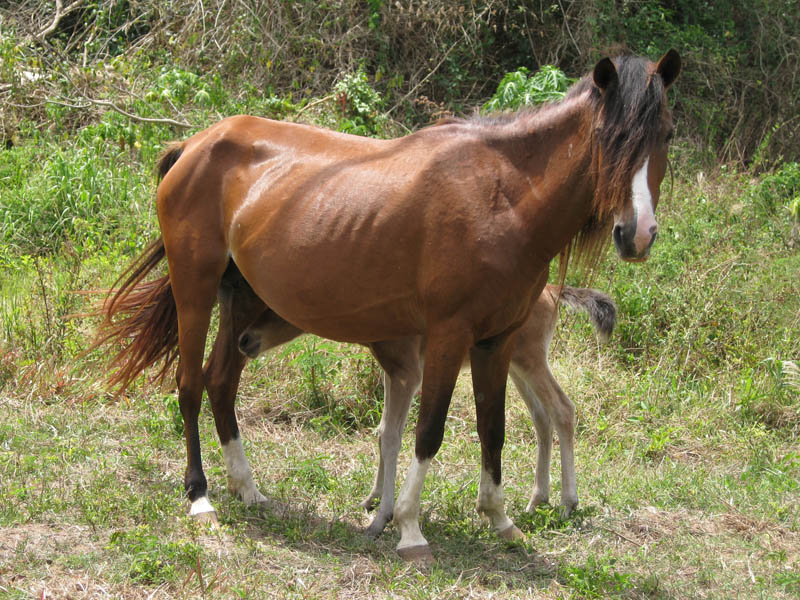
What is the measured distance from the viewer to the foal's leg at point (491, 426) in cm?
450

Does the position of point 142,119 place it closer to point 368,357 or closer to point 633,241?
point 368,357

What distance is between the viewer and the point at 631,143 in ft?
12.2

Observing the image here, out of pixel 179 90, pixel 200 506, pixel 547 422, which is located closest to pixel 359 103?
pixel 179 90

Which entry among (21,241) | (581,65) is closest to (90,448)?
(21,241)

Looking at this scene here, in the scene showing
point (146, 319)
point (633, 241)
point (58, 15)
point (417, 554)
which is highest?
point (58, 15)

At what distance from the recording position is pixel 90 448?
Answer: 5398 mm

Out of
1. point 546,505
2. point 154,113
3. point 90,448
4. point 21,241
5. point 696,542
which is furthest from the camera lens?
point 154,113

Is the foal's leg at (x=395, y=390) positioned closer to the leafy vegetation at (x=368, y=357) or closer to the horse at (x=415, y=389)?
the horse at (x=415, y=389)

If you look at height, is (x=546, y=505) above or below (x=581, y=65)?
below

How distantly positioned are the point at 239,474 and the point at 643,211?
265 cm

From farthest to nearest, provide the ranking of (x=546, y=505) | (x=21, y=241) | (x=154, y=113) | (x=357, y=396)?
(x=154, y=113) → (x=21, y=241) → (x=357, y=396) → (x=546, y=505)

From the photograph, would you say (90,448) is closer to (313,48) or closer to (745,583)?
(745,583)

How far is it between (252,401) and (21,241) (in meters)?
3.25

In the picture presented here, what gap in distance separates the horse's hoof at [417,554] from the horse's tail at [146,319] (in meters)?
2.03
